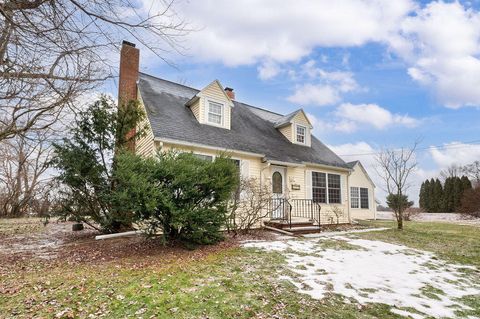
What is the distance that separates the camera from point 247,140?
1273cm

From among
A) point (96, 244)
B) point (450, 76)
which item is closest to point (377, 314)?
point (96, 244)

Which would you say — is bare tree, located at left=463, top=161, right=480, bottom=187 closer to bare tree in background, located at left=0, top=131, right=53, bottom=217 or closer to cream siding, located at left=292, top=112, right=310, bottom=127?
cream siding, located at left=292, top=112, right=310, bottom=127

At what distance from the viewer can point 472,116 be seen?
1914cm

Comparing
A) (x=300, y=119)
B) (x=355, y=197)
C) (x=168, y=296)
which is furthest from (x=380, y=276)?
(x=355, y=197)

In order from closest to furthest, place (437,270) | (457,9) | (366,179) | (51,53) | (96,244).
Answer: (51,53) → (437,270) → (96,244) → (457,9) → (366,179)

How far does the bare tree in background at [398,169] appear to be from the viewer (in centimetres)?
1309

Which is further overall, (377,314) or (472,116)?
(472,116)

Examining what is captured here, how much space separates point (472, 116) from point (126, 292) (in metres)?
23.5

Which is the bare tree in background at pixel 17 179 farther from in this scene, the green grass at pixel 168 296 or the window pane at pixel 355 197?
the window pane at pixel 355 197

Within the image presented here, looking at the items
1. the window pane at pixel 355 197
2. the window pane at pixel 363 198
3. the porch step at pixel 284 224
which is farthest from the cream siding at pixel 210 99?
the window pane at pixel 363 198

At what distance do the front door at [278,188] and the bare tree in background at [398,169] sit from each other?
16.4ft

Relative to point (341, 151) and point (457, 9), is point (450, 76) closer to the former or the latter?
point (457, 9)

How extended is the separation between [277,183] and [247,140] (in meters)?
2.36

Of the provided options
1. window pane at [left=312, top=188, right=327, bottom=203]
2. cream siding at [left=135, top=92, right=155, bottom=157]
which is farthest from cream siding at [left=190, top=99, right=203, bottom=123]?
window pane at [left=312, top=188, right=327, bottom=203]
